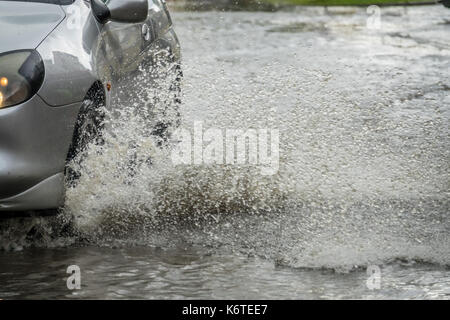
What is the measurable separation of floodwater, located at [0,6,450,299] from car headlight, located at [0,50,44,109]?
25.2 inches

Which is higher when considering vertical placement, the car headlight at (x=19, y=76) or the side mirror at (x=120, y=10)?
the side mirror at (x=120, y=10)

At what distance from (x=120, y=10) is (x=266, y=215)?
5.26 feet

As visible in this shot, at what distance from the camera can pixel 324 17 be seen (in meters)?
20.4

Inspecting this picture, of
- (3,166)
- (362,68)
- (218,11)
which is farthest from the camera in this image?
(218,11)

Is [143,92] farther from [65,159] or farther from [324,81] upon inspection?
[324,81]

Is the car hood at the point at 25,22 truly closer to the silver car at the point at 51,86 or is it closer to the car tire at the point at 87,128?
the silver car at the point at 51,86

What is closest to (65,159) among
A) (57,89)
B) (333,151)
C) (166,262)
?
(57,89)

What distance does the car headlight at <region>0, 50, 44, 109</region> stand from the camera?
5.35 m

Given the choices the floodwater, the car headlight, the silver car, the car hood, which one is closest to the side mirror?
the silver car

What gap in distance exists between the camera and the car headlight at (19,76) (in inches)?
211

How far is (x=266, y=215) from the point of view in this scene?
647 cm

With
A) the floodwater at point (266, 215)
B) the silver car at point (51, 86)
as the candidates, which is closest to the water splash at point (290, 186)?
the floodwater at point (266, 215)

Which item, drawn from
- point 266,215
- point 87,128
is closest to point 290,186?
point 266,215

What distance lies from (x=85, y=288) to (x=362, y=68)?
8426 mm
